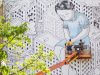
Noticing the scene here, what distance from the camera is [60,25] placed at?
557 cm

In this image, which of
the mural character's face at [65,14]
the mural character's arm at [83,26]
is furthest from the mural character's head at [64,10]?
the mural character's arm at [83,26]

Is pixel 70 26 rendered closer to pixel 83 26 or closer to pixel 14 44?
pixel 83 26

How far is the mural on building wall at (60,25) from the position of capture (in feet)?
18.2

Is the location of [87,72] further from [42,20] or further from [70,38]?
[42,20]

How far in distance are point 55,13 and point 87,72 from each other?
39.3 inches

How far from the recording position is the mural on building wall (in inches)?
219

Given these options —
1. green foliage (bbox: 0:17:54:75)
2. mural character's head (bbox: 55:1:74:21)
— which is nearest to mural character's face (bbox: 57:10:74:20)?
mural character's head (bbox: 55:1:74:21)

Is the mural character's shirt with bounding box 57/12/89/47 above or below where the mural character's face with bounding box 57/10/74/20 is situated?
below

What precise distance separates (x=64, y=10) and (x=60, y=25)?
0.23m

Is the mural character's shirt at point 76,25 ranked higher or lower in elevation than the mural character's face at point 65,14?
lower

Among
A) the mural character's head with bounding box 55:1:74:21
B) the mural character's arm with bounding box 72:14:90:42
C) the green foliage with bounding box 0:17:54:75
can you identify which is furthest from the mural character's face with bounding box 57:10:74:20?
the green foliage with bounding box 0:17:54:75

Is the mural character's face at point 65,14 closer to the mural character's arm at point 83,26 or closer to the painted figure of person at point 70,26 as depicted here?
the painted figure of person at point 70,26

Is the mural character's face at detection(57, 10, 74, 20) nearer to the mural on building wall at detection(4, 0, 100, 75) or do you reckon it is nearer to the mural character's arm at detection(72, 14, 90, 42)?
the mural on building wall at detection(4, 0, 100, 75)

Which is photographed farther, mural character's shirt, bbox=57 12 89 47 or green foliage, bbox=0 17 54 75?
mural character's shirt, bbox=57 12 89 47
